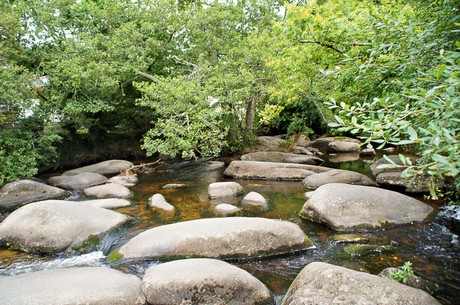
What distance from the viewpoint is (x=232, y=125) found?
17719 mm

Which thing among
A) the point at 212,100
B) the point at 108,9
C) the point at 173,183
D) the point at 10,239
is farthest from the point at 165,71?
the point at 10,239

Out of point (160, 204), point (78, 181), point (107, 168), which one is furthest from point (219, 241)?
point (107, 168)

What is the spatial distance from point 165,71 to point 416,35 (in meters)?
15.0

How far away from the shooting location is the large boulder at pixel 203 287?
4.09 metres

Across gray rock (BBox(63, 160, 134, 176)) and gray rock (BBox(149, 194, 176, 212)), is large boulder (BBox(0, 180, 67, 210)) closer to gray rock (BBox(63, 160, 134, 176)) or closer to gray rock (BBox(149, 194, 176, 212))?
gray rock (BBox(63, 160, 134, 176))

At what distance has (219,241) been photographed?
18.2 ft

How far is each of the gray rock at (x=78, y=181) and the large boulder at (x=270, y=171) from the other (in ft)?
16.0

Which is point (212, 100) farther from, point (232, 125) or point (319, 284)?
point (319, 284)

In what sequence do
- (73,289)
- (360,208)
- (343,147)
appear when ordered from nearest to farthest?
(73,289)
(360,208)
(343,147)

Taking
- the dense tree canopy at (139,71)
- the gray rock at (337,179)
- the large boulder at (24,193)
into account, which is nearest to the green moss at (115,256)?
the dense tree canopy at (139,71)

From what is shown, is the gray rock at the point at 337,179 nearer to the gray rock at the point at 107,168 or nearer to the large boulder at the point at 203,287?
the large boulder at the point at 203,287

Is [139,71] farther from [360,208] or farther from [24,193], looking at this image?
[360,208]

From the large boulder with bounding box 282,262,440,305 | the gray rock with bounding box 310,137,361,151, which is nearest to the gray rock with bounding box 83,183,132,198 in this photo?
the large boulder with bounding box 282,262,440,305

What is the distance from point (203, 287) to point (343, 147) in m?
18.1
